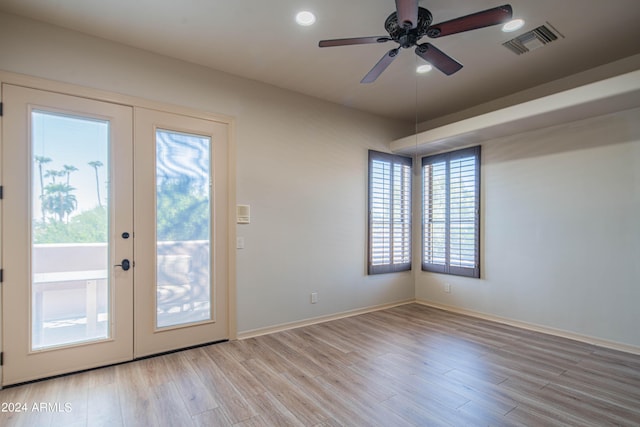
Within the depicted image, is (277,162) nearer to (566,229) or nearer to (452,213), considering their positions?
(452,213)

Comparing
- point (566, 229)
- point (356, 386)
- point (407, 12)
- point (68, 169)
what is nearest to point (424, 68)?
point (407, 12)

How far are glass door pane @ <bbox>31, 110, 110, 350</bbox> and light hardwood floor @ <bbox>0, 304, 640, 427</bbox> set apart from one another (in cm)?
48

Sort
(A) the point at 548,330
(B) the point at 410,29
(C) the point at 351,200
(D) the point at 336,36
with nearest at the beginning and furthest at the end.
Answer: (B) the point at 410,29 → (D) the point at 336,36 → (A) the point at 548,330 → (C) the point at 351,200

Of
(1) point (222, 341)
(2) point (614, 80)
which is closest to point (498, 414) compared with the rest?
(1) point (222, 341)

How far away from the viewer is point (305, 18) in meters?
2.71

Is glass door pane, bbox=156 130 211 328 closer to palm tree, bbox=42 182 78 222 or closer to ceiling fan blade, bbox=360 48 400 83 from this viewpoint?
palm tree, bbox=42 182 78 222

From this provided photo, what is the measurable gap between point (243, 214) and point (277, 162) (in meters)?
0.81

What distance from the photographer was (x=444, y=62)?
103 inches

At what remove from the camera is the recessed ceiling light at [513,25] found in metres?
2.76

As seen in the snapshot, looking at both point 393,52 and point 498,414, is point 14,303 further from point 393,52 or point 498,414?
point 498,414

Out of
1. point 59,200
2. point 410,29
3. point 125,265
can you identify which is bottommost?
point 125,265

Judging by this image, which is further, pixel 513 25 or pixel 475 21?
pixel 513 25

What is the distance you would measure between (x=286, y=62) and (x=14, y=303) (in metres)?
3.36

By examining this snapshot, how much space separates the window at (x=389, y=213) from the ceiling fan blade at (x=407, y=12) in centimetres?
288
